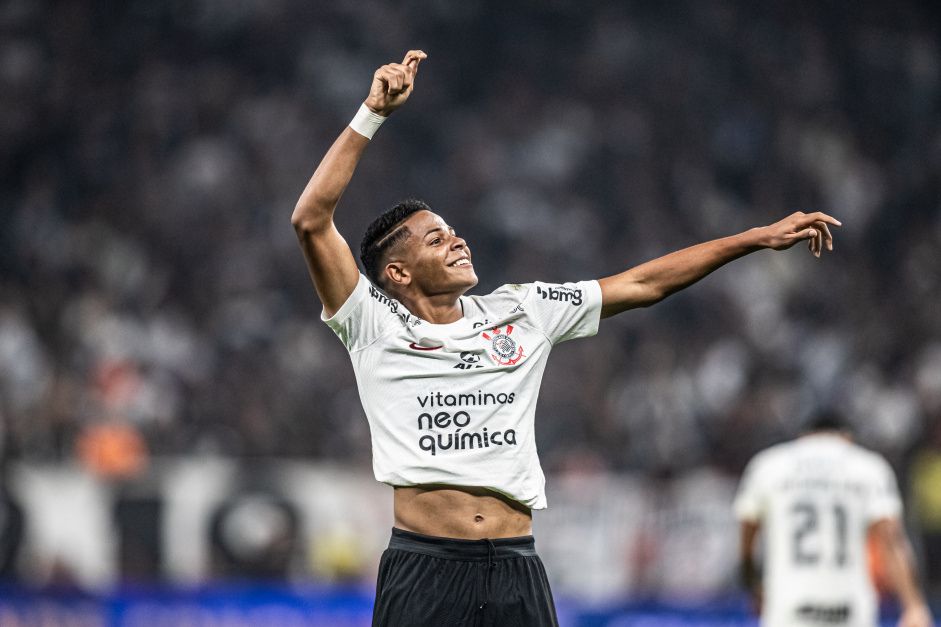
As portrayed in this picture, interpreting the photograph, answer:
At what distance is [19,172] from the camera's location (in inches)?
539

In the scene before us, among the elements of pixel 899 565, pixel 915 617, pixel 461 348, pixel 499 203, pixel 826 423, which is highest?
pixel 499 203

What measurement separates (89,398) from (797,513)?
6.93m

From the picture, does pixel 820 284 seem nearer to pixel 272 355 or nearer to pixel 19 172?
pixel 272 355

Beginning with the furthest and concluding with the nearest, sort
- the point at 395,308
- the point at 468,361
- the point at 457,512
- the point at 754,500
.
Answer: the point at 754,500 → the point at 395,308 → the point at 468,361 → the point at 457,512

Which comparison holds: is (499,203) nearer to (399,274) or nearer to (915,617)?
(915,617)

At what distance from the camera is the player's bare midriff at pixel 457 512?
11.8 ft

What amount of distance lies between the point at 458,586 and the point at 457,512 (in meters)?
0.23

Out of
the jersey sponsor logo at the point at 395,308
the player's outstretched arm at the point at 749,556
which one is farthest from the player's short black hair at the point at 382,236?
the player's outstretched arm at the point at 749,556

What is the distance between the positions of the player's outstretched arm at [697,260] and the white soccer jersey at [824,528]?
263 cm

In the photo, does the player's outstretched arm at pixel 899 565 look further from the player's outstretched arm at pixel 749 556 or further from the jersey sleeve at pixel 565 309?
the jersey sleeve at pixel 565 309

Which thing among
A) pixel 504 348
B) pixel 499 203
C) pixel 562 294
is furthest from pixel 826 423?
pixel 499 203

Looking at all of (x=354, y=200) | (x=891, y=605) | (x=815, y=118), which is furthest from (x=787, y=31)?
(x=891, y=605)

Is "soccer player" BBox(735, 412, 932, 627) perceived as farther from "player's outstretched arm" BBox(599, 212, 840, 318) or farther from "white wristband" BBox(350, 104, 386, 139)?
"white wristband" BBox(350, 104, 386, 139)

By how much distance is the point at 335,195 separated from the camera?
3.53m
